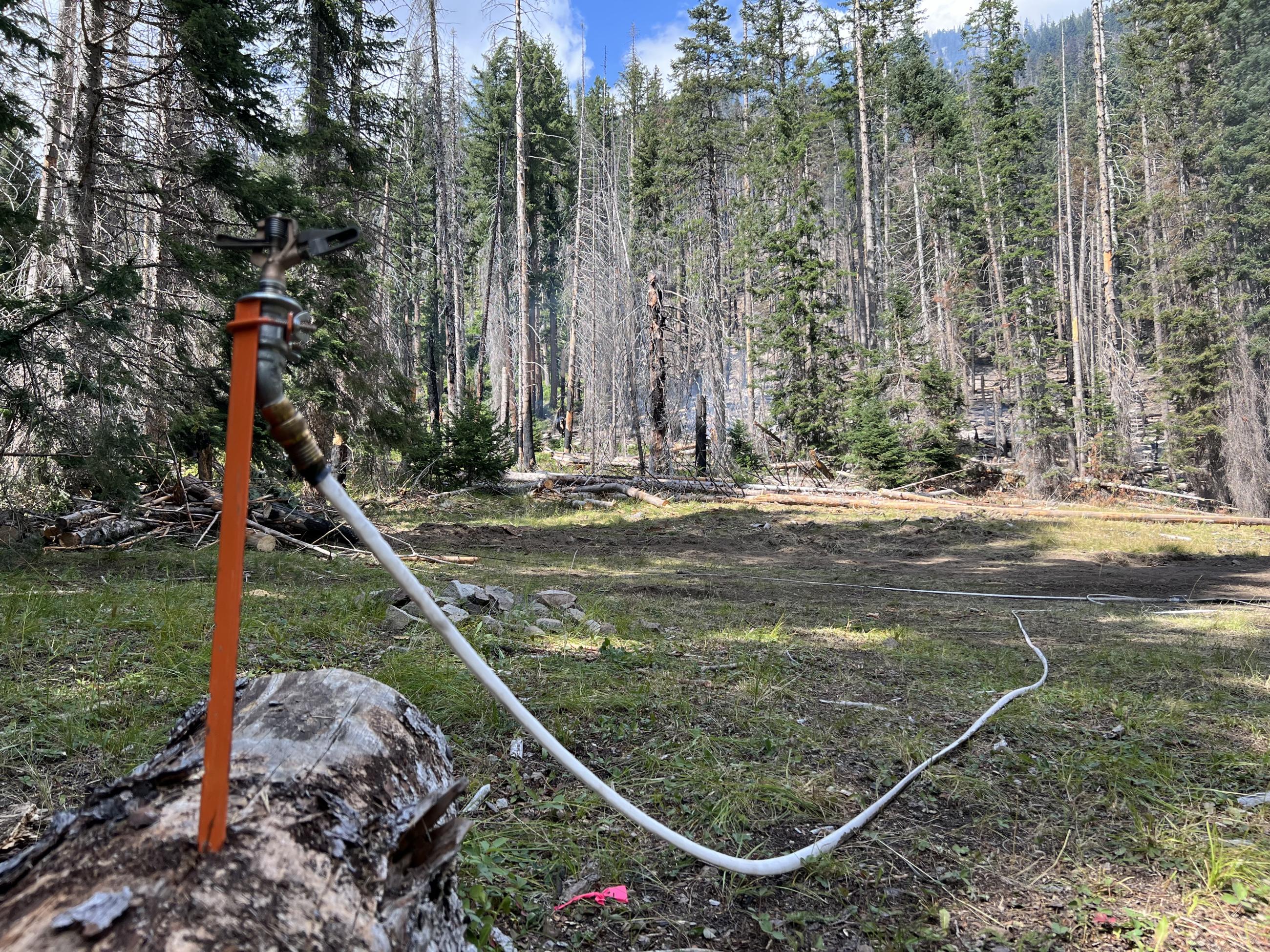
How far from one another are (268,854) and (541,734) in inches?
20.7

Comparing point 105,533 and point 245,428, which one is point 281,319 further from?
point 105,533

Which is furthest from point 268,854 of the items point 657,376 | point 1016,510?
point 1016,510

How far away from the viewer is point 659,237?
18.1m

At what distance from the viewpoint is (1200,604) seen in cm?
687

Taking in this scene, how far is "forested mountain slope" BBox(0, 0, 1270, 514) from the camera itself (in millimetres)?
6277

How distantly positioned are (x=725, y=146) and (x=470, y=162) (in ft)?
40.0

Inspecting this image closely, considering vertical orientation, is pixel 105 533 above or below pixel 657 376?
below

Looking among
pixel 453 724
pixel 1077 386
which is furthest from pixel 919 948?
pixel 1077 386

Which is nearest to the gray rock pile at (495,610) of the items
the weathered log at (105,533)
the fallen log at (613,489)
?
the weathered log at (105,533)

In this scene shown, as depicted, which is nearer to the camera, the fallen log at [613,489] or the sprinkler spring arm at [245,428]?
the sprinkler spring arm at [245,428]

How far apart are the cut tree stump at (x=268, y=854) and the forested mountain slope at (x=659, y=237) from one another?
4534 millimetres

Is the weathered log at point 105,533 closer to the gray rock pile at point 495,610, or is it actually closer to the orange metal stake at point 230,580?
the gray rock pile at point 495,610

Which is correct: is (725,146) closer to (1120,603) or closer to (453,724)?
(1120,603)

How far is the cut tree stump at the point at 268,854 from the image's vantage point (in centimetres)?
99
